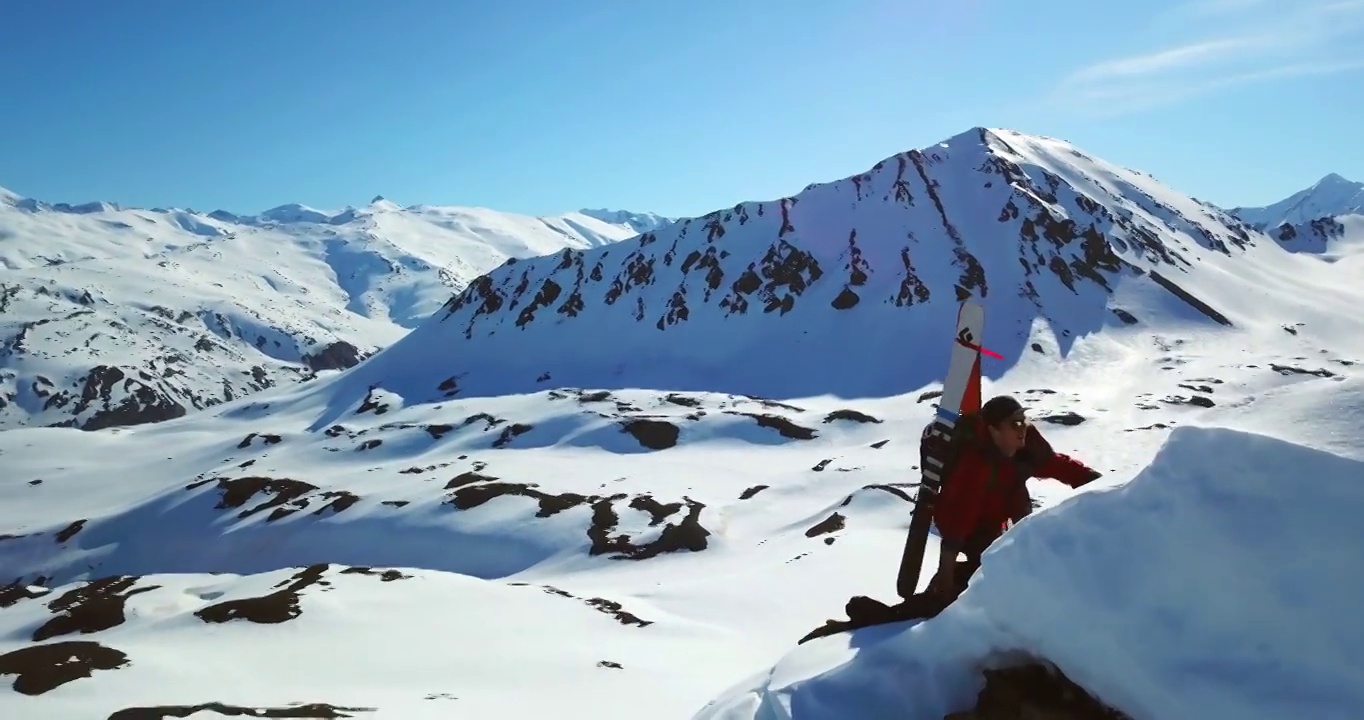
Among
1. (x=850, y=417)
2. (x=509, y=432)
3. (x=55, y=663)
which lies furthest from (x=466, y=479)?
(x=55, y=663)

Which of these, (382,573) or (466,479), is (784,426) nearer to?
(466,479)

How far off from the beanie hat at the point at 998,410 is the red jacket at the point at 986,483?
0.60 ft

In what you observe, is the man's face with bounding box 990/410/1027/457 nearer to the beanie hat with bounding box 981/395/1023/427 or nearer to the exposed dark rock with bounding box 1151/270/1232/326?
the beanie hat with bounding box 981/395/1023/427

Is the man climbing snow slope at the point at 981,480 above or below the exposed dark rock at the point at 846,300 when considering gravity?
below

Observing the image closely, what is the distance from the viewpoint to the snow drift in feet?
17.2

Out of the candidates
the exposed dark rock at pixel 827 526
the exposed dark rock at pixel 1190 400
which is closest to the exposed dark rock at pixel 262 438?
the exposed dark rock at pixel 827 526

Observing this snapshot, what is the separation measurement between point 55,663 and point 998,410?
30.1m

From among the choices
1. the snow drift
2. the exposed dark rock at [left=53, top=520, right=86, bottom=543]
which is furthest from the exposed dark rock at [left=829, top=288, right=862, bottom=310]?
the snow drift

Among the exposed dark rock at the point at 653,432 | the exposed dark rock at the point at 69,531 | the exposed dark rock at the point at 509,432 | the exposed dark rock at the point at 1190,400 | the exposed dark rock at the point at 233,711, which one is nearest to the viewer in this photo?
the exposed dark rock at the point at 233,711

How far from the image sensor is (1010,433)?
8.66m

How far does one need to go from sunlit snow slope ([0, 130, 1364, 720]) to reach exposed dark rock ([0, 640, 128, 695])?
180 mm

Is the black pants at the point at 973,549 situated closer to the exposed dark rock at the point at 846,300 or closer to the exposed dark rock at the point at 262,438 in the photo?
the exposed dark rock at the point at 262,438

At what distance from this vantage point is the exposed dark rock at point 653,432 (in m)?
81.9

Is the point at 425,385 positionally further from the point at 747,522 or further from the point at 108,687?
the point at 108,687
